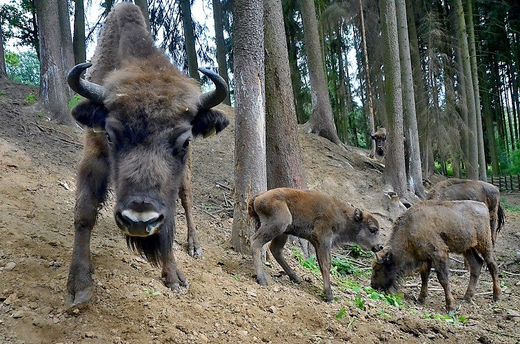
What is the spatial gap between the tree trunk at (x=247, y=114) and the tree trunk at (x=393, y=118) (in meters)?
6.68

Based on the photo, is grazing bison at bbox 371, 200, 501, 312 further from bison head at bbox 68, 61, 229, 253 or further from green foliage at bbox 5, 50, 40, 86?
green foliage at bbox 5, 50, 40, 86

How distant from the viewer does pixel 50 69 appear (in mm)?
10328

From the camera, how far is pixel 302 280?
569cm

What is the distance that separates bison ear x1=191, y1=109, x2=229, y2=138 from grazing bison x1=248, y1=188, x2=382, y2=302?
5.36 ft

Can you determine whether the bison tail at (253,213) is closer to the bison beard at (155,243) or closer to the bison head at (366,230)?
the bison head at (366,230)

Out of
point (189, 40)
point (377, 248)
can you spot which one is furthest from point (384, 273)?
point (189, 40)

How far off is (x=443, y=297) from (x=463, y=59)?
1281 cm

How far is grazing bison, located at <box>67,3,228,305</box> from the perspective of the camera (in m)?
3.20

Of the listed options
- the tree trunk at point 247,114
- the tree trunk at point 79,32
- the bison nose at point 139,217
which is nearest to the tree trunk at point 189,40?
the tree trunk at point 79,32

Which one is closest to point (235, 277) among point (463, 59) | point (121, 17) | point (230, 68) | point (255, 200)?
point (255, 200)

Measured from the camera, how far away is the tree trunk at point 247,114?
226 inches

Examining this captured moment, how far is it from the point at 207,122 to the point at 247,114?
5.92 ft

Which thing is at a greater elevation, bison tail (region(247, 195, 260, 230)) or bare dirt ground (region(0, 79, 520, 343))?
bison tail (region(247, 195, 260, 230))

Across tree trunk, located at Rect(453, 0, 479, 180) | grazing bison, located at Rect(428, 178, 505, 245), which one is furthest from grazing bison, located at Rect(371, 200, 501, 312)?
tree trunk, located at Rect(453, 0, 479, 180)
